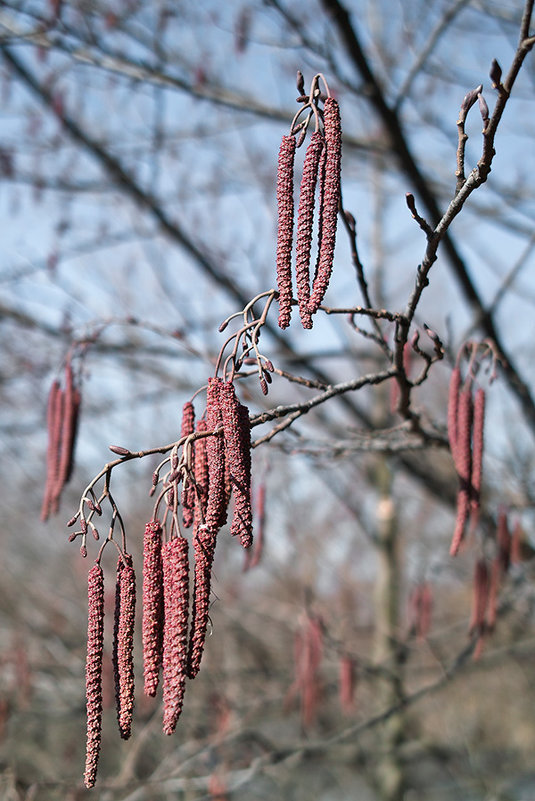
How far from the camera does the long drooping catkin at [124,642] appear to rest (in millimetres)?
1342

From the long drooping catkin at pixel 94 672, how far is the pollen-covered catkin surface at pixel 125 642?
3cm

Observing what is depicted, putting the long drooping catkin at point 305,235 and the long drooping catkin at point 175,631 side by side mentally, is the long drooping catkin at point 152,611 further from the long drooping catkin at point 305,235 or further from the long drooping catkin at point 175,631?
the long drooping catkin at point 305,235

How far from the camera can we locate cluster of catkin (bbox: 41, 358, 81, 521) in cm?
228

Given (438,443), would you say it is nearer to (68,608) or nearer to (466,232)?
(466,232)

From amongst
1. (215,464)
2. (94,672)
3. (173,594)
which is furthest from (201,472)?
(94,672)

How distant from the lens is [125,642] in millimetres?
1366

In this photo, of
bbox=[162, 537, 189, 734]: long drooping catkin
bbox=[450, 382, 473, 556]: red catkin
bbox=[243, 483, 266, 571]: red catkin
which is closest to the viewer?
bbox=[162, 537, 189, 734]: long drooping catkin

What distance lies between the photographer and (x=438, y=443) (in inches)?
98.3

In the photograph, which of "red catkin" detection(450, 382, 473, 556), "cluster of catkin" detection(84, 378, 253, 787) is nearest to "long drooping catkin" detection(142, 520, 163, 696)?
"cluster of catkin" detection(84, 378, 253, 787)

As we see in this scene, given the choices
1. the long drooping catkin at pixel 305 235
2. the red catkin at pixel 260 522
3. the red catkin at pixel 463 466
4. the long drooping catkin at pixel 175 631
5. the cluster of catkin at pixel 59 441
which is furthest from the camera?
the red catkin at pixel 260 522

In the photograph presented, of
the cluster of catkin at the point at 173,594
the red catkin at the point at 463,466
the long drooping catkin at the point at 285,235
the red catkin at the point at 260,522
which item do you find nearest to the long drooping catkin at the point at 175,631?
the cluster of catkin at the point at 173,594

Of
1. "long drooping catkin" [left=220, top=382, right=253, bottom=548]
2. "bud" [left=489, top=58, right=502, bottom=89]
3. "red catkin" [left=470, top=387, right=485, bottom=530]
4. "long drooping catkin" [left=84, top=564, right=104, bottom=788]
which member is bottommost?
"long drooping catkin" [left=84, top=564, right=104, bottom=788]

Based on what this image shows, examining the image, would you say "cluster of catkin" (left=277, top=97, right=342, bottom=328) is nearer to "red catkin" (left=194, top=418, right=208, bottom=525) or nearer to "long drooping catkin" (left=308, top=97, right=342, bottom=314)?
"long drooping catkin" (left=308, top=97, right=342, bottom=314)

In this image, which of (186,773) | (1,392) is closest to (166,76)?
(186,773)
